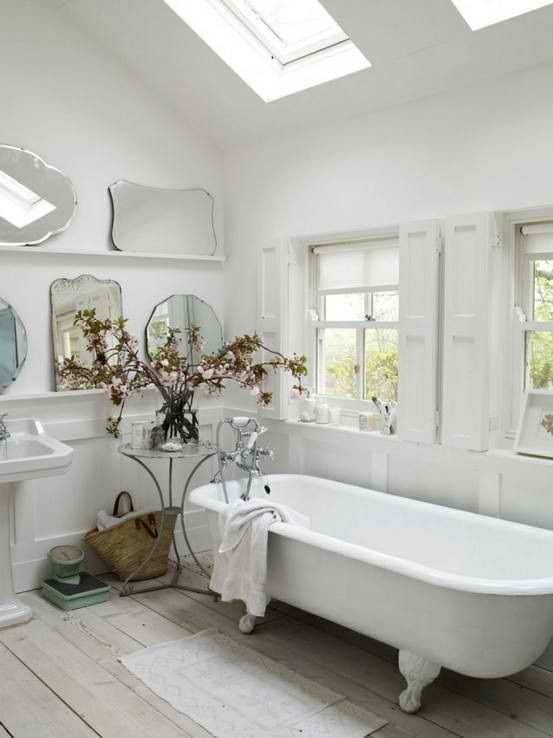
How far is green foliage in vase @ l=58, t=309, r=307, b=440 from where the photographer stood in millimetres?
4160

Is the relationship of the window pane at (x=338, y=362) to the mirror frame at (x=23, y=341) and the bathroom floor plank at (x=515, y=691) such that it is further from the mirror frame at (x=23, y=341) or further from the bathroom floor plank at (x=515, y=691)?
the mirror frame at (x=23, y=341)

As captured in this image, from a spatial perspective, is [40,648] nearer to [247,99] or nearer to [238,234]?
[238,234]

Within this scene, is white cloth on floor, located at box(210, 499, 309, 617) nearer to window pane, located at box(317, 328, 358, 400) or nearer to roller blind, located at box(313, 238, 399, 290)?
window pane, located at box(317, 328, 358, 400)

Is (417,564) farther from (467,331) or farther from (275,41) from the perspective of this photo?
(275,41)

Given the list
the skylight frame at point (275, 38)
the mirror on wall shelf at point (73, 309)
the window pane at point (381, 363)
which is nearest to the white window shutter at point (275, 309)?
the window pane at point (381, 363)

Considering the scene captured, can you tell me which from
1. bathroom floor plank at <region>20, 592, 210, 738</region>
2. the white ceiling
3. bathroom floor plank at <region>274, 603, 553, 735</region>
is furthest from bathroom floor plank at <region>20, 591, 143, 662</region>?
the white ceiling

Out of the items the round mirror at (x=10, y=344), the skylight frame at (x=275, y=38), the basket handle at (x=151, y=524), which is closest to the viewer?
the skylight frame at (x=275, y=38)

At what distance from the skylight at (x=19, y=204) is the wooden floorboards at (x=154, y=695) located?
6.55 feet

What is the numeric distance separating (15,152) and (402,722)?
3.24 meters

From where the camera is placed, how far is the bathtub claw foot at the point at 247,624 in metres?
3.61

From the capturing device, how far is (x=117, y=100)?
14.5 ft

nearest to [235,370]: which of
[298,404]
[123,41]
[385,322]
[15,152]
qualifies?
[298,404]

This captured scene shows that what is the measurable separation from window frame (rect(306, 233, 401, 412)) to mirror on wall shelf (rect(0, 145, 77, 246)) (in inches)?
55.8

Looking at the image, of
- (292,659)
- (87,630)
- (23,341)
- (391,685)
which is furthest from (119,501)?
(391,685)
